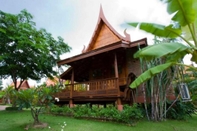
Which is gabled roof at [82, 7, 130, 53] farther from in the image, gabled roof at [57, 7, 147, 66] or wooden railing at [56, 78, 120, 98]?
wooden railing at [56, 78, 120, 98]

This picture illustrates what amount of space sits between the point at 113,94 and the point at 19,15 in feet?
35.2

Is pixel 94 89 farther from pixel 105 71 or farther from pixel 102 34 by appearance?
pixel 102 34

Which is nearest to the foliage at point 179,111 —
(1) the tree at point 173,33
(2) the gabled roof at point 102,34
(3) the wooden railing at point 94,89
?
(3) the wooden railing at point 94,89

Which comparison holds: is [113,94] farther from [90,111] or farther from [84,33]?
[84,33]

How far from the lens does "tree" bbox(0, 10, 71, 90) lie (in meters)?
12.0

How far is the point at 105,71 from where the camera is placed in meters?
11.1

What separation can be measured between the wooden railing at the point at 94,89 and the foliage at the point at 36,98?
259 cm

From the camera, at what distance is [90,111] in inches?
302

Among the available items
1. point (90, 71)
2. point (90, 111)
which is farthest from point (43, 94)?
point (90, 71)

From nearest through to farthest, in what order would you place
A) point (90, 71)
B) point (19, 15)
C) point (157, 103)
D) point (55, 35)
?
point (157, 103) → point (90, 71) → point (19, 15) → point (55, 35)

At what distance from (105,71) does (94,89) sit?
2500mm

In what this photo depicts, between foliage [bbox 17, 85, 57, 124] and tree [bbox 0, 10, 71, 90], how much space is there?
6.48m

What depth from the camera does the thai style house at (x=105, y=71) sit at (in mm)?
7915

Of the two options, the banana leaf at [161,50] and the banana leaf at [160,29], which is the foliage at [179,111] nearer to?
the banana leaf at [160,29]
